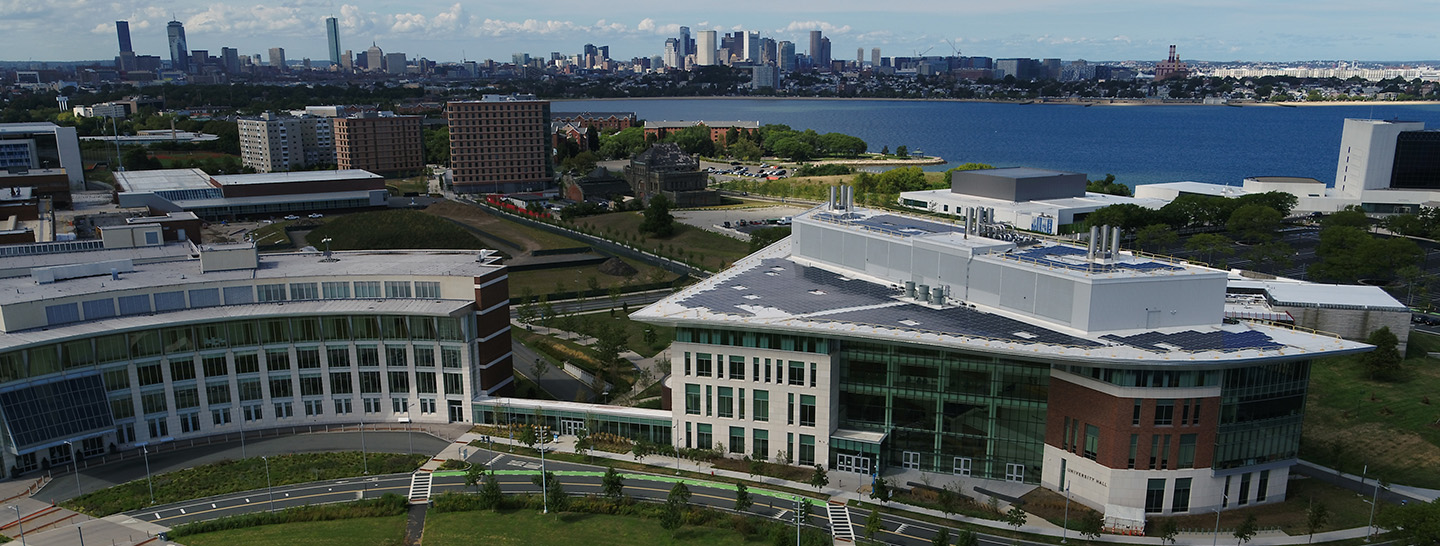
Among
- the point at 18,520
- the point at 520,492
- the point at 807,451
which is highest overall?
the point at 807,451

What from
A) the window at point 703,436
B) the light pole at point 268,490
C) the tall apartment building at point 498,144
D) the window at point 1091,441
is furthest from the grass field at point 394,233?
the window at point 1091,441

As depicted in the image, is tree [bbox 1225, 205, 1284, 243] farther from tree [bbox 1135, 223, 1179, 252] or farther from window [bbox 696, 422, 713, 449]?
window [bbox 696, 422, 713, 449]

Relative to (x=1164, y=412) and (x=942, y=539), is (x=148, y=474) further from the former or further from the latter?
(x=1164, y=412)

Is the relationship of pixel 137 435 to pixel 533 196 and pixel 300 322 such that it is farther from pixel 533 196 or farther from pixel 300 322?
pixel 533 196

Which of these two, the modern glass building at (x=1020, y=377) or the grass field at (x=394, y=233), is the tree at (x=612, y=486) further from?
the grass field at (x=394, y=233)

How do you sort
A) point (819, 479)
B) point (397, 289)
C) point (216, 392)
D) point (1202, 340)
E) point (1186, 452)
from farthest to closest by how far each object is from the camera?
point (397, 289) → point (216, 392) → point (819, 479) → point (1202, 340) → point (1186, 452)

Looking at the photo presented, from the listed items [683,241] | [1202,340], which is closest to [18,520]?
[1202,340]
